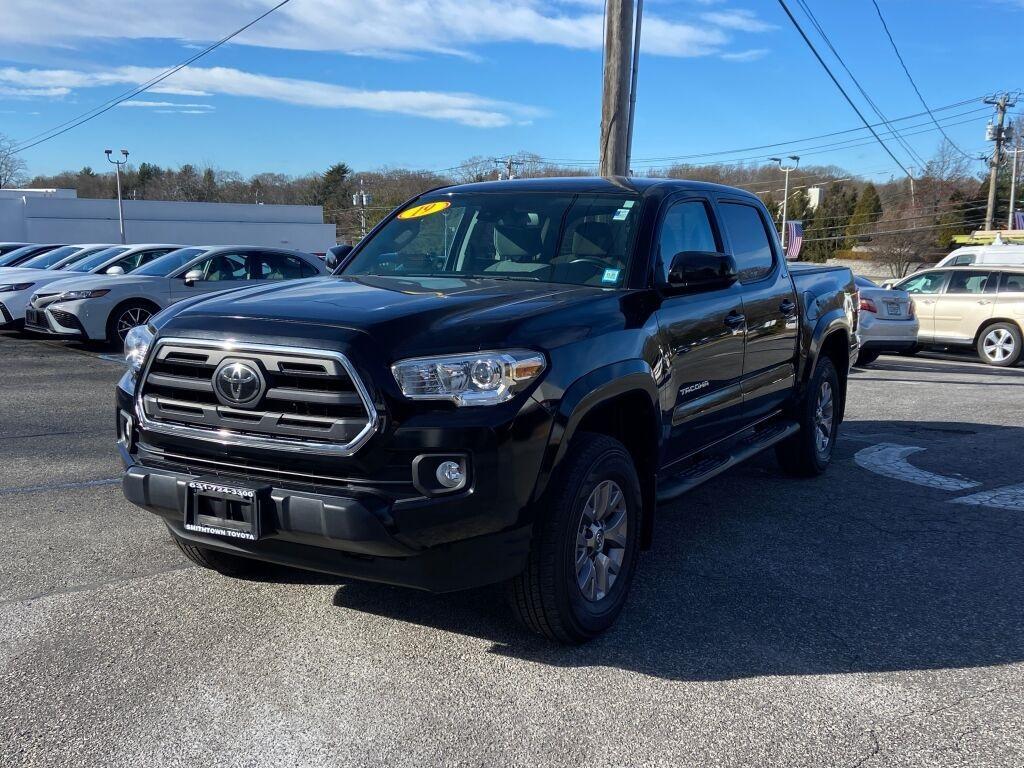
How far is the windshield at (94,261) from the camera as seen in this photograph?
16.5 m

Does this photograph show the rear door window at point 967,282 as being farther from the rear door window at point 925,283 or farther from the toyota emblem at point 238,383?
the toyota emblem at point 238,383

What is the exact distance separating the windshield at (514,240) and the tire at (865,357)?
37.8 ft

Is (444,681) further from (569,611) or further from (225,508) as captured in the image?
(225,508)

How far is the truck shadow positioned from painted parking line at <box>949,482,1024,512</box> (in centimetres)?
11

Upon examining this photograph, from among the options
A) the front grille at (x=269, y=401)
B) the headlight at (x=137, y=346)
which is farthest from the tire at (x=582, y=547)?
the headlight at (x=137, y=346)

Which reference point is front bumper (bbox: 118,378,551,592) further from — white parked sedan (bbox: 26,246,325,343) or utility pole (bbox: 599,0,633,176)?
white parked sedan (bbox: 26,246,325,343)

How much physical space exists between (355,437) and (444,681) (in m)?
1.01

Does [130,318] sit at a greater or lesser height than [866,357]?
greater

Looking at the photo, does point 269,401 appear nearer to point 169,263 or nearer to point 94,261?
point 169,263

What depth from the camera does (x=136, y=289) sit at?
45.2ft

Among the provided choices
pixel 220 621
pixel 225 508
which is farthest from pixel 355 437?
pixel 220 621

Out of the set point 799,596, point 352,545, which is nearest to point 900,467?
point 799,596

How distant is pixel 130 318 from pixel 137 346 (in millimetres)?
10566

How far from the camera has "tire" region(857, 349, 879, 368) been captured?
1525cm
